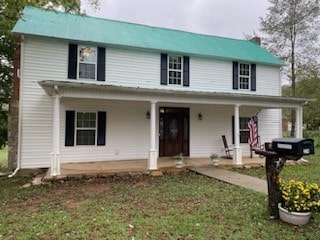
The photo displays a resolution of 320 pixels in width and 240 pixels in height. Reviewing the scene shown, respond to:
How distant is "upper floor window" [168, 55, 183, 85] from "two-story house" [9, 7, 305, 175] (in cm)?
4

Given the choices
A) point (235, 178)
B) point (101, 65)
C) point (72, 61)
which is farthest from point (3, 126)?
point (235, 178)

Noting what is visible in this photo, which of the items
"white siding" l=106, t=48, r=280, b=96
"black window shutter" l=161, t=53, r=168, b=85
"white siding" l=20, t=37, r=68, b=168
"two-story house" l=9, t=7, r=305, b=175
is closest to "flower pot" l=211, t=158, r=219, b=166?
"two-story house" l=9, t=7, r=305, b=175

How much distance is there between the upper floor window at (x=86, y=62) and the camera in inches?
372

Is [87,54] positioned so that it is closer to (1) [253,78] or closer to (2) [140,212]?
(2) [140,212]

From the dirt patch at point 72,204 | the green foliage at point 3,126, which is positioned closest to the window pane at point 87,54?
the green foliage at point 3,126

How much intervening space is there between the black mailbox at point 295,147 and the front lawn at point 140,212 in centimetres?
123

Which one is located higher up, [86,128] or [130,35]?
[130,35]

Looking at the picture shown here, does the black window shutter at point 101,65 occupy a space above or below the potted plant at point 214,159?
above

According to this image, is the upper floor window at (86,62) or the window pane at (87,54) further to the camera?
the window pane at (87,54)

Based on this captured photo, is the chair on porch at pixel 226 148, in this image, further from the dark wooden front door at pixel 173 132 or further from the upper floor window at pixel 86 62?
the upper floor window at pixel 86 62

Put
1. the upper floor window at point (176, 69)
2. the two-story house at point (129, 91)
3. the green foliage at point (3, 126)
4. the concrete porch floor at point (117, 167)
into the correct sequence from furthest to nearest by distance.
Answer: the green foliage at point (3, 126) < the upper floor window at point (176, 69) < the two-story house at point (129, 91) < the concrete porch floor at point (117, 167)

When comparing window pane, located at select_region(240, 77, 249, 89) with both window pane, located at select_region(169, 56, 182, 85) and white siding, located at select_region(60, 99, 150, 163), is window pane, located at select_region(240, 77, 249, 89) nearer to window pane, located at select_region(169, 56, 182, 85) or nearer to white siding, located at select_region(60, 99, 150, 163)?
window pane, located at select_region(169, 56, 182, 85)

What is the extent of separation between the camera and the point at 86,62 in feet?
31.8

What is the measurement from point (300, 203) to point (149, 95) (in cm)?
565
